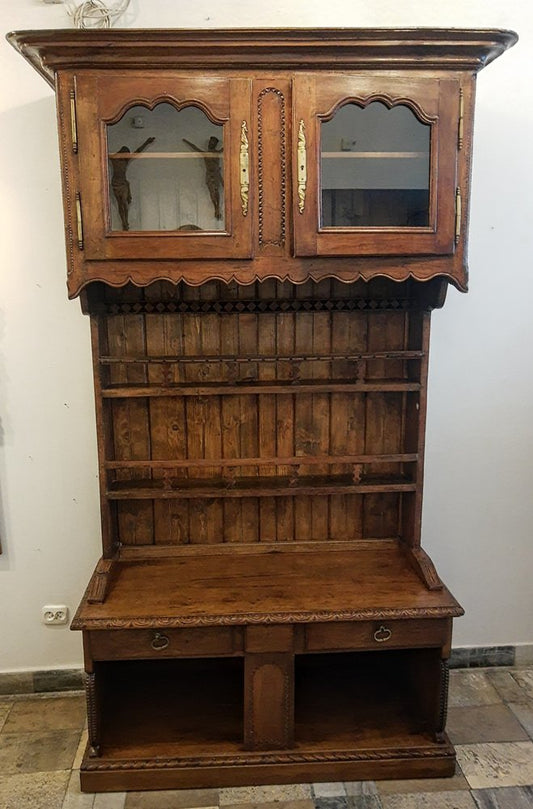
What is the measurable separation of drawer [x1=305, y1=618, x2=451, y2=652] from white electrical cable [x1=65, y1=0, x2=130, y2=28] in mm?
1955

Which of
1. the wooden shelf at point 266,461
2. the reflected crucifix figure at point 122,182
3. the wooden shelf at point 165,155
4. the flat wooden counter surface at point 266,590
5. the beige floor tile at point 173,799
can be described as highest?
the wooden shelf at point 165,155

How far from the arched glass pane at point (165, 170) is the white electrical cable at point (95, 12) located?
548 mm

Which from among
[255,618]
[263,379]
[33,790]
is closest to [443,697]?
[255,618]

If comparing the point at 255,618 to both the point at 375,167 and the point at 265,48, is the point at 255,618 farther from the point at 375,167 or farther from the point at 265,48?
the point at 265,48

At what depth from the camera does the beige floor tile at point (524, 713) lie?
7.39 feet

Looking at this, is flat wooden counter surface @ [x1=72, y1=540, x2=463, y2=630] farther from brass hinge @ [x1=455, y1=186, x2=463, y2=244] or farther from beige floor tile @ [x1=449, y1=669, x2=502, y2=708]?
brass hinge @ [x1=455, y1=186, x2=463, y2=244]

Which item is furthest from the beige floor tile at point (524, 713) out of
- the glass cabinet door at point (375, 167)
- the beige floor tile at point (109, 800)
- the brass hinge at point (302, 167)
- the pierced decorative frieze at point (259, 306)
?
the brass hinge at point (302, 167)

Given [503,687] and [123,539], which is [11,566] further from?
[503,687]

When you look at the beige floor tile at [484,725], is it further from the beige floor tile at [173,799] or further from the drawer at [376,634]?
the beige floor tile at [173,799]

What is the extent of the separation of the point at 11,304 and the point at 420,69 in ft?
4.77

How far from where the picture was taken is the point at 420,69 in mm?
1776

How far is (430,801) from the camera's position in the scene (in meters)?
1.94

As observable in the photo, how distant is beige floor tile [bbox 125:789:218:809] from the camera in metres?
1.91

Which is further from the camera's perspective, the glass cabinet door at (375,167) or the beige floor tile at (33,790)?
the beige floor tile at (33,790)
